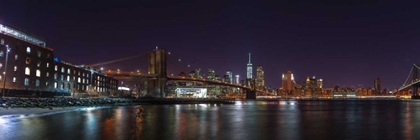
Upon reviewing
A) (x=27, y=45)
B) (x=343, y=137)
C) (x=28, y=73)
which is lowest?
(x=343, y=137)

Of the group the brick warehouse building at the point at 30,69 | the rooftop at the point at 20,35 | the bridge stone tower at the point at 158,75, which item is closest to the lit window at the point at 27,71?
the brick warehouse building at the point at 30,69

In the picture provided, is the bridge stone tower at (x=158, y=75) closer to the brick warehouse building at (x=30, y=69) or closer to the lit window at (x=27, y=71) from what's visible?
the brick warehouse building at (x=30, y=69)

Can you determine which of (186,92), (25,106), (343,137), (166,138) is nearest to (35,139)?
(166,138)

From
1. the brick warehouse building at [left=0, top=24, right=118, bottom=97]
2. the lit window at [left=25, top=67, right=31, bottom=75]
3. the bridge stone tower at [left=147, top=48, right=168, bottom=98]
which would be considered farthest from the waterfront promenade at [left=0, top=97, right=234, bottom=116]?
the bridge stone tower at [left=147, top=48, right=168, bottom=98]

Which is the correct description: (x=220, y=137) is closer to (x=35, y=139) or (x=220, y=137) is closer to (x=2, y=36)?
(x=35, y=139)

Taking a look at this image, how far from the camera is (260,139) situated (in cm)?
1994

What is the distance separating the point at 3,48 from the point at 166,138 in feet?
198

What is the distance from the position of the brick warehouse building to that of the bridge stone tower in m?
20.3

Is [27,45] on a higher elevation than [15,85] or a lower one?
higher

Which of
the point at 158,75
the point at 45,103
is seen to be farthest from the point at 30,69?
the point at 158,75

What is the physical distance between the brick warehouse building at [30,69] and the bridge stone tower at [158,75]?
20.3m

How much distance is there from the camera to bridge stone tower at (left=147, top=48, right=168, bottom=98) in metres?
105

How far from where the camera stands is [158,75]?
106 metres

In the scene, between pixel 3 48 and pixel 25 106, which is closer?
pixel 25 106
